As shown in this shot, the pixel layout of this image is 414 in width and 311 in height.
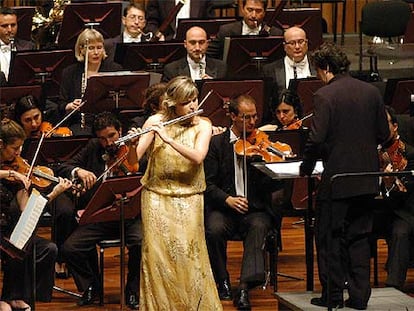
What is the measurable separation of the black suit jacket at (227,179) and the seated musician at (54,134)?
82 centimetres

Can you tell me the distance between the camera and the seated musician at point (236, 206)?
24.9ft

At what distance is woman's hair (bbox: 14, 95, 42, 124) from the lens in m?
7.95

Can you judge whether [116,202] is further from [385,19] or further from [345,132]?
[385,19]

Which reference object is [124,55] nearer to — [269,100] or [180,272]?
[269,100]

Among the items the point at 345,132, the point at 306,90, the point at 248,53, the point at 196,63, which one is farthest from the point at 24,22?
the point at 345,132

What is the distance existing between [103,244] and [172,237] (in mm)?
747

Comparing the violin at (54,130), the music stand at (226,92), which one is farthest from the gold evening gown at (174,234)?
the music stand at (226,92)

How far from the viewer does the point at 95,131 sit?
7.71 m

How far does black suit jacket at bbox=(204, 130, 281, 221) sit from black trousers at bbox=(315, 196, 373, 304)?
1037 mm

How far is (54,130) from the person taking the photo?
8156 millimetres

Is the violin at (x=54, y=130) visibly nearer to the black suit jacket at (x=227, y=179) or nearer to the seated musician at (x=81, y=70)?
the seated musician at (x=81, y=70)

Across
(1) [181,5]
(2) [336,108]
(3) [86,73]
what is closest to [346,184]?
(2) [336,108]

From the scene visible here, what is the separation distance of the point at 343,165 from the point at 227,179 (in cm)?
129

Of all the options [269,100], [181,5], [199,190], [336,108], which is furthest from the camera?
[181,5]
